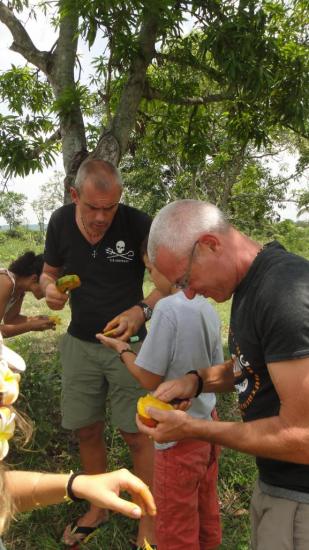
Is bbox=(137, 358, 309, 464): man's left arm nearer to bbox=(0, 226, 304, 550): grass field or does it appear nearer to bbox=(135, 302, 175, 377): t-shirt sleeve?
bbox=(135, 302, 175, 377): t-shirt sleeve

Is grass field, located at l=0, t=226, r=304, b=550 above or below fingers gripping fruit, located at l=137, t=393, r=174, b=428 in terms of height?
below

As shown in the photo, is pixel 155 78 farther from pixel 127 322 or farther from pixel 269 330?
pixel 269 330

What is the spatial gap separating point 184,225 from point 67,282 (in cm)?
138

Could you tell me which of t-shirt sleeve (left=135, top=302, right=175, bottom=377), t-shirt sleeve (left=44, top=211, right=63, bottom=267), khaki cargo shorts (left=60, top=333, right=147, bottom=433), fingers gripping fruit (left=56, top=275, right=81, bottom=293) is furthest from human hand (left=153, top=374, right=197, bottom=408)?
t-shirt sleeve (left=44, top=211, right=63, bottom=267)

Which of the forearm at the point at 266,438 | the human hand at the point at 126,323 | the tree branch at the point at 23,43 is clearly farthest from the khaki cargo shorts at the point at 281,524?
the tree branch at the point at 23,43

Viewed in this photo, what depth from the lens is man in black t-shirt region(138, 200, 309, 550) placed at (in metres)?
1.43

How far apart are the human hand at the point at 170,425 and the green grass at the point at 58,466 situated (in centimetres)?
116

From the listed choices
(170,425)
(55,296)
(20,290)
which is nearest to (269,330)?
(170,425)

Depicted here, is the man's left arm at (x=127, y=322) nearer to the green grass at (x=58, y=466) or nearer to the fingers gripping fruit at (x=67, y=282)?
the fingers gripping fruit at (x=67, y=282)

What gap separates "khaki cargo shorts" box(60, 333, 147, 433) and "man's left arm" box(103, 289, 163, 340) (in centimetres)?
27

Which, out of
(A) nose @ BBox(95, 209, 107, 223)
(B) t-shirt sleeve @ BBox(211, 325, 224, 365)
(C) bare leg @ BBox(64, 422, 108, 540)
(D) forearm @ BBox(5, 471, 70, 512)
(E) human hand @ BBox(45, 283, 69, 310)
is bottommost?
(C) bare leg @ BBox(64, 422, 108, 540)

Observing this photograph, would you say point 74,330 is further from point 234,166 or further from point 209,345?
point 234,166

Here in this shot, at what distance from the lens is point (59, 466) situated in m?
3.55

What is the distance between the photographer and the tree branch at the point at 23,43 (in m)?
3.92
